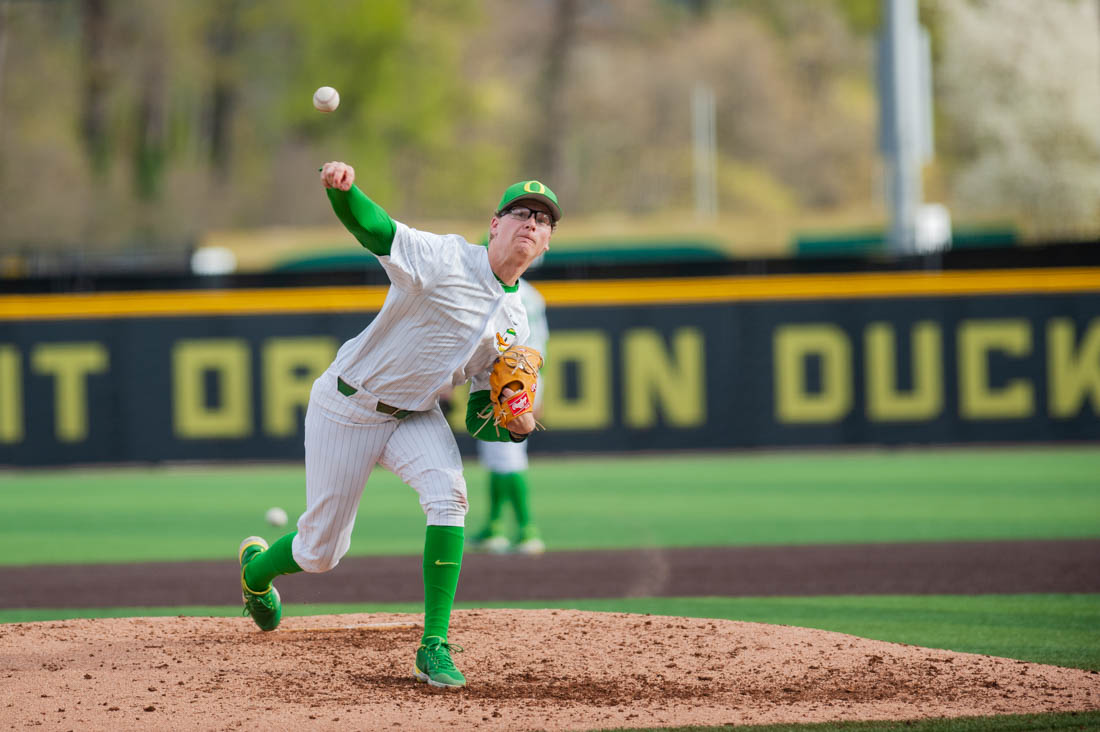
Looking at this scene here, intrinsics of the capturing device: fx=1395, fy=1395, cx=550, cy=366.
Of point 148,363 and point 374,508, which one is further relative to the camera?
point 148,363

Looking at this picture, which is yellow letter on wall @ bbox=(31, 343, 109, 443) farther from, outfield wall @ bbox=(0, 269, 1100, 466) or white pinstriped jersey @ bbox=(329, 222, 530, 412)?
white pinstriped jersey @ bbox=(329, 222, 530, 412)

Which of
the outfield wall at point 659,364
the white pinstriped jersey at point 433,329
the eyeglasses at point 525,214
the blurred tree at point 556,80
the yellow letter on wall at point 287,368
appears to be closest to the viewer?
the white pinstriped jersey at point 433,329

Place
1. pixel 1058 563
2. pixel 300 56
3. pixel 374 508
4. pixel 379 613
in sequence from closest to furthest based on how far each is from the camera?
1. pixel 379 613
2. pixel 1058 563
3. pixel 374 508
4. pixel 300 56

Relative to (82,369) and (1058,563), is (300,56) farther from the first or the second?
(1058,563)

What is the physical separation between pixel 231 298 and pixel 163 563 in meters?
6.21

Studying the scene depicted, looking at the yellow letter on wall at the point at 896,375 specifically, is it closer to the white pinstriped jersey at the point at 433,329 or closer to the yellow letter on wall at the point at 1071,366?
the yellow letter on wall at the point at 1071,366

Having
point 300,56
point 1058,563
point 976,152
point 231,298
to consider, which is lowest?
point 1058,563

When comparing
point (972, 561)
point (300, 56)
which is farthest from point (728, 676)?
point (300, 56)

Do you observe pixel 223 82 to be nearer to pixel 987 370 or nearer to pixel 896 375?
pixel 896 375

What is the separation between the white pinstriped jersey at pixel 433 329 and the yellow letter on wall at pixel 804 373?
32.0 ft

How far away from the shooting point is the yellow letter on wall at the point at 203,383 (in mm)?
14258

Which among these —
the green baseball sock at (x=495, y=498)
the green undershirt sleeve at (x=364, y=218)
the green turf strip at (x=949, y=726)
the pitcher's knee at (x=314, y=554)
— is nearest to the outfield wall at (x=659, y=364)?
the green baseball sock at (x=495, y=498)

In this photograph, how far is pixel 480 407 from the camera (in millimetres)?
5125

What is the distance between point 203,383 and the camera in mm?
14266
